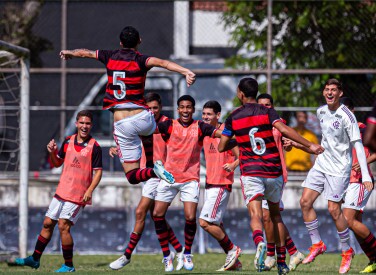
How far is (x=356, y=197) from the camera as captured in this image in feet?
40.4

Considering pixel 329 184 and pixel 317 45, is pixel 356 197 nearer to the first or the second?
pixel 329 184

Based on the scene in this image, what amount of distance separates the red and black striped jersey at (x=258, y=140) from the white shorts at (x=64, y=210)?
9.04ft

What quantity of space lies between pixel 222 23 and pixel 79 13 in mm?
2931

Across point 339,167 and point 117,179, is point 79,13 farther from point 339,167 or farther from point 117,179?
point 339,167

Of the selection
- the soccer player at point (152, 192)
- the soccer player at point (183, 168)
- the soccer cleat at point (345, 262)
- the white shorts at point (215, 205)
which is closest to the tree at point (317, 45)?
the soccer player at point (152, 192)

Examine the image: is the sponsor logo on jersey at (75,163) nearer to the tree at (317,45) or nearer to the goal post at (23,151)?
the goal post at (23,151)

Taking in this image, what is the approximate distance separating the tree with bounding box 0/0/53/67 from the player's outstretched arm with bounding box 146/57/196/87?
7.70 m

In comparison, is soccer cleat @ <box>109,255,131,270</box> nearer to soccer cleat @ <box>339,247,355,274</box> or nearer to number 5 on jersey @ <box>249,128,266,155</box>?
soccer cleat @ <box>339,247,355,274</box>

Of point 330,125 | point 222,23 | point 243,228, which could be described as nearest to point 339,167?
point 330,125

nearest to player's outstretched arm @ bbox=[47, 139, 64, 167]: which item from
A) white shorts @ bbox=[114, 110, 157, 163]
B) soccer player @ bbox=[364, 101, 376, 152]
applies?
white shorts @ bbox=[114, 110, 157, 163]

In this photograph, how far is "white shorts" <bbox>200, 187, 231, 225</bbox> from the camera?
41.9ft

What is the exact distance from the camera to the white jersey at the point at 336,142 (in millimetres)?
12031

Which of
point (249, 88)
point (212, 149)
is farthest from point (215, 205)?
point (249, 88)

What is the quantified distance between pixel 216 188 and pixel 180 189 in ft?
1.76
